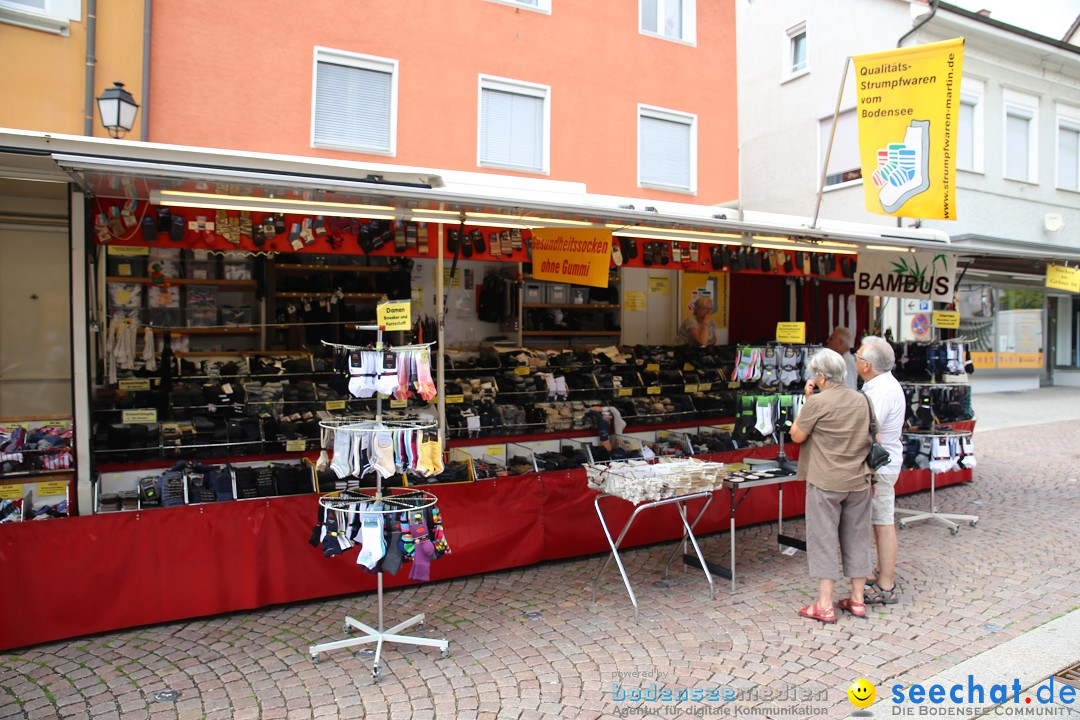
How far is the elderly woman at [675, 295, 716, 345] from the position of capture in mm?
9250

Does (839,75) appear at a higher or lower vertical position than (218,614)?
higher

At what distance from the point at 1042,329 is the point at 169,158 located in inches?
929

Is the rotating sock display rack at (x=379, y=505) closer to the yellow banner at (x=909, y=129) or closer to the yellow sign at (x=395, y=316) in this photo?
the yellow sign at (x=395, y=316)

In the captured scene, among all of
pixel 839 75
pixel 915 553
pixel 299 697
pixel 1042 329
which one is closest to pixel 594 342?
pixel 915 553

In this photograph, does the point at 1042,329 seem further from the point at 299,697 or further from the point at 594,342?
the point at 299,697

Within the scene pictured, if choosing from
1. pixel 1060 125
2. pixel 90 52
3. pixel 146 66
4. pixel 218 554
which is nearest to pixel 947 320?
pixel 218 554

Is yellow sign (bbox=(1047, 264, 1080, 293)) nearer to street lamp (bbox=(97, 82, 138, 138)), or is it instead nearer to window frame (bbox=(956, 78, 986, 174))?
window frame (bbox=(956, 78, 986, 174))

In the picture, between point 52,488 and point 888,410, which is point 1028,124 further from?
point 52,488

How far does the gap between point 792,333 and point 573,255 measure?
2.48m

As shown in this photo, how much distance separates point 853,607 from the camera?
482 centimetres

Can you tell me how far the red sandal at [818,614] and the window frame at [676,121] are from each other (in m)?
9.15

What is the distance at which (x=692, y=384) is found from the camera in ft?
27.0

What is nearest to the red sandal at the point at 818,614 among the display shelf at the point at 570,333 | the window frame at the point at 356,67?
the display shelf at the point at 570,333

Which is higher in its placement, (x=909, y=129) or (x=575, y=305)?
(x=909, y=129)
